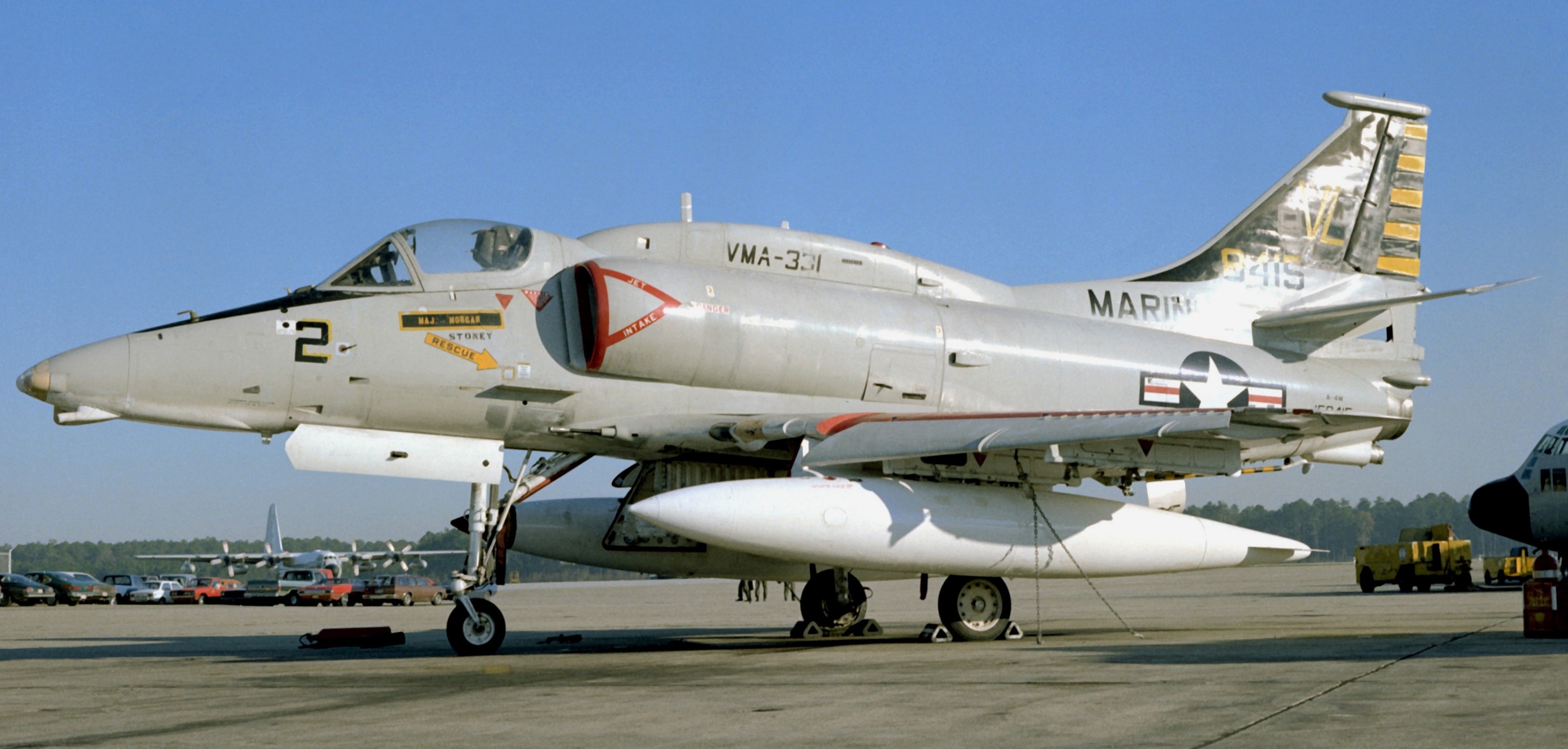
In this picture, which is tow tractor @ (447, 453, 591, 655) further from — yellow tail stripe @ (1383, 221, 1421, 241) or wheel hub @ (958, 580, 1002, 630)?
yellow tail stripe @ (1383, 221, 1421, 241)

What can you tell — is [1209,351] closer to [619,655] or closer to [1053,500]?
[1053,500]

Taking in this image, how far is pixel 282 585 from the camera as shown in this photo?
45.9 metres

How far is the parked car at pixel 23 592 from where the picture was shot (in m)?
43.1

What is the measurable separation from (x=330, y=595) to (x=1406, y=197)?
36.8 meters

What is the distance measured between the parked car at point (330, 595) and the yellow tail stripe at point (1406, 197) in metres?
36.0

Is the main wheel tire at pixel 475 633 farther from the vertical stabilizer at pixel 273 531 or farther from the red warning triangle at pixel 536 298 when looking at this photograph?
the vertical stabilizer at pixel 273 531

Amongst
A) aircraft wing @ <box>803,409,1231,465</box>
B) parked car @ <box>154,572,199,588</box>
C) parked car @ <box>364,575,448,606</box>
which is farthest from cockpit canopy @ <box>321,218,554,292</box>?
parked car @ <box>154,572,199,588</box>

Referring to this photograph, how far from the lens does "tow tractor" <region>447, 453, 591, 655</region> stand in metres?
12.5

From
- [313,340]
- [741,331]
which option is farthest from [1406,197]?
[313,340]

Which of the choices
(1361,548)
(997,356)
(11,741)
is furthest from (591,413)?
(1361,548)

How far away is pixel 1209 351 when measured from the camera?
15562mm

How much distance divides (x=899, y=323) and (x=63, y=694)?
838 cm

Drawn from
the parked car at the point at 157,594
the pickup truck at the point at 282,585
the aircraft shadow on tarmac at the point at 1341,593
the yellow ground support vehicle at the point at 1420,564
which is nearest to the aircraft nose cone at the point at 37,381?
the aircraft shadow on tarmac at the point at 1341,593

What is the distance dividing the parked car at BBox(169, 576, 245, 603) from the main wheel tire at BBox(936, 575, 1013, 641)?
1688 inches
